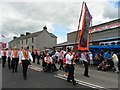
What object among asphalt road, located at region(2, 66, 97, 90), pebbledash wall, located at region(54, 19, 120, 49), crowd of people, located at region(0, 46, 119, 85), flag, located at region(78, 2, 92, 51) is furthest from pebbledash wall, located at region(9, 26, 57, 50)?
flag, located at region(78, 2, 92, 51)

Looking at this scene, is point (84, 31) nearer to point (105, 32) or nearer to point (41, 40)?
point (105, 32)

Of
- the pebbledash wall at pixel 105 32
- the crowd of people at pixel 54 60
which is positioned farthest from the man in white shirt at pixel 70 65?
the pebbledash wall at pixel 105 32

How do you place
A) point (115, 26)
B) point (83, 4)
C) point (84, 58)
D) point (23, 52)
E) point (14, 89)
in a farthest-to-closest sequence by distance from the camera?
point (115, 26), point (84, 58), point (23, 52), point (83, 4), point (14, 89)

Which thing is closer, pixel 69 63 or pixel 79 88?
pixel 79 88

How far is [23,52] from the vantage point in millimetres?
11703

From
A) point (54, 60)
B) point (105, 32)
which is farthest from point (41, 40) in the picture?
point (54, 60)

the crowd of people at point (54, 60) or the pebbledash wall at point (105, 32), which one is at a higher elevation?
the pebbledash wall at point (105, 32)

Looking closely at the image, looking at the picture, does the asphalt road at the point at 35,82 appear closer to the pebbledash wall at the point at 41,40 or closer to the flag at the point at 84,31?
the flag at the point at 84,31

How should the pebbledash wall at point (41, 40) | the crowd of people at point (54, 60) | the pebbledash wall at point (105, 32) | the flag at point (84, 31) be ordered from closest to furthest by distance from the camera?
the flag at point (84, 31) < the crowd of people at point (54, 60) < the pebbledash wall at point (105, 32) < the pebbledash wall at point (41, 40)

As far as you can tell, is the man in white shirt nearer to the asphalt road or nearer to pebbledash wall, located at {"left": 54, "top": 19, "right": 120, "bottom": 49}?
the asphalt road

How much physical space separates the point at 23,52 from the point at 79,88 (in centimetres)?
406

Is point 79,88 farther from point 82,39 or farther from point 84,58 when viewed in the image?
point 84,58

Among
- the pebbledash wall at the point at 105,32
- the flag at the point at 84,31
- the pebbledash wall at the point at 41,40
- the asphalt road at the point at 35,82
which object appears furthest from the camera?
the pebbledash wall at the point at 41,40

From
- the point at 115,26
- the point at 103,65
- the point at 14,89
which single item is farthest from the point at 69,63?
the point at 115,26
